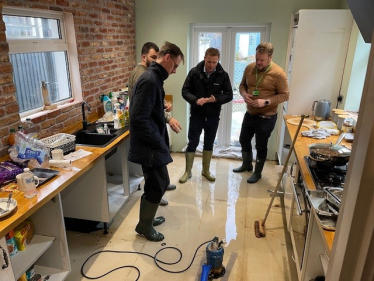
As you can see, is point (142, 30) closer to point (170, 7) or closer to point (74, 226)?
point (170, 7)

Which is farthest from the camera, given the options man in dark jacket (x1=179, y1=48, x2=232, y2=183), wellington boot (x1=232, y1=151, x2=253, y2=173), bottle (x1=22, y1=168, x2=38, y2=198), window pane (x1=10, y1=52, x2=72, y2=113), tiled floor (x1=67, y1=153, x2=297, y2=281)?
wellington boot (x1=232, y1=151, x2=253, y2=173)

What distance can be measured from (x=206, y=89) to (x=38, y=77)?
1676mm

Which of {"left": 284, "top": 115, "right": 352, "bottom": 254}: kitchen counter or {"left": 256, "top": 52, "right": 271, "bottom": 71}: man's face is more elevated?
{"left": 256, "top": 52, "right": 271, "bottom": 71}: man's face

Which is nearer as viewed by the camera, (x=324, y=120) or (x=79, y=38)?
(x=79, y=38)

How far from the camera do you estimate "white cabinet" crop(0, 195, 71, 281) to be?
181 centimetres

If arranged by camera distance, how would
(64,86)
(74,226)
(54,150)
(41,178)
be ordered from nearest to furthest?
(41,178) → (54,150) → (74,226) → (64,86)

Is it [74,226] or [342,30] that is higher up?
[342,30]

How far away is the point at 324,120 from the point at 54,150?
269 cm

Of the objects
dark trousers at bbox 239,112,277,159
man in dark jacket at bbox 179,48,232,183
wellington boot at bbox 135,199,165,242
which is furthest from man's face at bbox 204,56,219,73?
wellington boot at bbox 135,199,165,242

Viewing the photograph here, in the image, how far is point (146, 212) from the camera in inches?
96.8

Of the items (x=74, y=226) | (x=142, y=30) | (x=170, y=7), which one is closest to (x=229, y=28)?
(x=170, y=7)

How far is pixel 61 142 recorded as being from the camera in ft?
7.52

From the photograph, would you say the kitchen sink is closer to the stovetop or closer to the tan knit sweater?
the tan knit sweater

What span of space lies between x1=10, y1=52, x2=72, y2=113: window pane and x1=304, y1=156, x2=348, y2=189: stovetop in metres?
2.27
